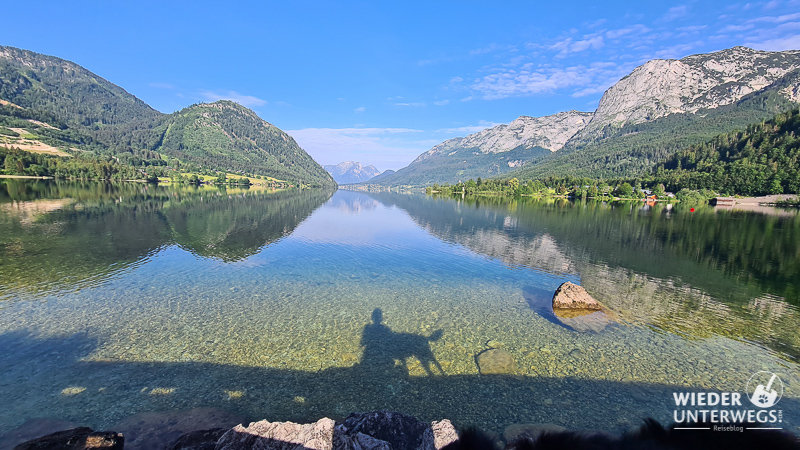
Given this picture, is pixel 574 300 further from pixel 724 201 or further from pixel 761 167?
pixel 761 167

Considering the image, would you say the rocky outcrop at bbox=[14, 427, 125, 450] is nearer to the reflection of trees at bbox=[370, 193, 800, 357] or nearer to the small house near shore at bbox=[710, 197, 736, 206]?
the reflection of trees at bbox=[370, 193, 800, 357]

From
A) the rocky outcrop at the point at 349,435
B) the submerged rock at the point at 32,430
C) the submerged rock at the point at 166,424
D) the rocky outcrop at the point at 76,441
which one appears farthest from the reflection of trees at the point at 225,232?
the rocky outcrop at the point at 349,435

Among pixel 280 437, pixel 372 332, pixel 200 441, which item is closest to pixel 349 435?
pixel 280 437

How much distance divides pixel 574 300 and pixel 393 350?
1412 centimetres

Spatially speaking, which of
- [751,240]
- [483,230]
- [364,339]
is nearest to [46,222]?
[364,339]

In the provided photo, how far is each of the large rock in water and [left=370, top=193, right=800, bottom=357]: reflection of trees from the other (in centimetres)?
203

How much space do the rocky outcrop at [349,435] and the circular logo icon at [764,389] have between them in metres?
15.2

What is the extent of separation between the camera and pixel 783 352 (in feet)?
55.3

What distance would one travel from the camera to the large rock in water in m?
22.2

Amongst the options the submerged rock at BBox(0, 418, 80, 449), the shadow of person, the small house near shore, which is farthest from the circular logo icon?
the small house near shore

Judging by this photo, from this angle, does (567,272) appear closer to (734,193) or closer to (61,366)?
(61,366)

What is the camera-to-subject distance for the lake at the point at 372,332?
12359 mm

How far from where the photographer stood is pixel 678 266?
116ft

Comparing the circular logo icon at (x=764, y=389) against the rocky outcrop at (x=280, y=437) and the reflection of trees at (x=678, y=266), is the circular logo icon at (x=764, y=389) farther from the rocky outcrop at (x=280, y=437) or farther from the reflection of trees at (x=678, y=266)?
the rocky outcrop at (x=280, y=437)
